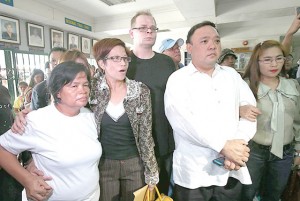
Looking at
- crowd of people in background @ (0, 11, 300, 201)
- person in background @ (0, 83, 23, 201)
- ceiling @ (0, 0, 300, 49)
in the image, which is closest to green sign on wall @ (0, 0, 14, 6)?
ceiling @ (0, 0, 300, 49)

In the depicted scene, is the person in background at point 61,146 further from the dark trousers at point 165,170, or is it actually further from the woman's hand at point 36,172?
the dark trousers at point 165,170

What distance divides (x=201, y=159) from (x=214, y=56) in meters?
0.64

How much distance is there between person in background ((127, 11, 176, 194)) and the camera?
5.32ft

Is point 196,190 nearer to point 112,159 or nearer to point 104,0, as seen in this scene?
point 112,159

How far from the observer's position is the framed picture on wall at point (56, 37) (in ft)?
19.0

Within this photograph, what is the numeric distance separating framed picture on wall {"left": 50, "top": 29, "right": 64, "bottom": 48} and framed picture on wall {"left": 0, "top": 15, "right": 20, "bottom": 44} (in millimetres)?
976

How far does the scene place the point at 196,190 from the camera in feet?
4.26

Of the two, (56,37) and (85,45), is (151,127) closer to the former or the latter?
(56,37)

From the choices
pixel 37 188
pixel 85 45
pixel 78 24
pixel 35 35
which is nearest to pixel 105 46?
pixel 37 188

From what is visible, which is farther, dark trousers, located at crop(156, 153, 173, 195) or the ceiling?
the ceiling

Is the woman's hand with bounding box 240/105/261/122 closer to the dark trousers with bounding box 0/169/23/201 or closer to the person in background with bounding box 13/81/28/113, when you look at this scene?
the dark trousers with bounding box 0/169/23/201

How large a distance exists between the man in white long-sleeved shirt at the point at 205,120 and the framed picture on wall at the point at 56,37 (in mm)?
5454

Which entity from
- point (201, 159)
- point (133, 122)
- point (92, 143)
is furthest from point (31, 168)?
point (201, 159)

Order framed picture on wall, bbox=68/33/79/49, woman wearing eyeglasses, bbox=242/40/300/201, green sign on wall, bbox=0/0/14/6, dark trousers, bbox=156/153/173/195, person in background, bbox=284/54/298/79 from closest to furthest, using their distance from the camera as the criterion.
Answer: woman wearing eyeglasses, bbox=242/40/300/201, dark trousers, bbox=156/153/173/195, person in background, bbox=284/54/298/79, green sign on wall, bbox=0/0/14/6, framed picture on wall, bbox=68/33/79/49
